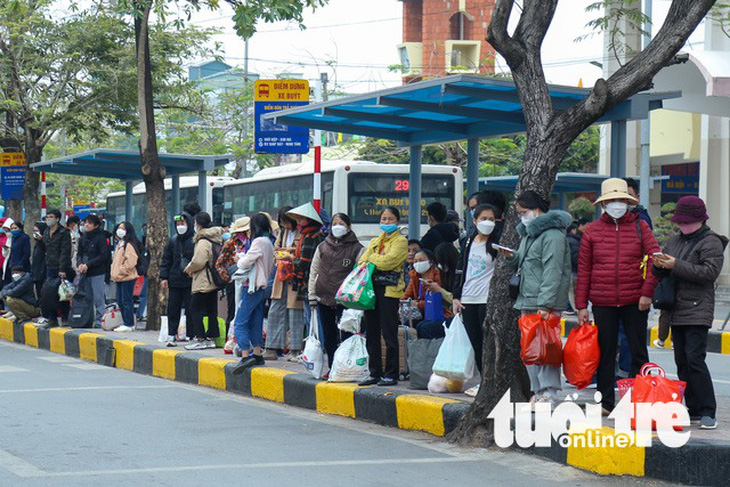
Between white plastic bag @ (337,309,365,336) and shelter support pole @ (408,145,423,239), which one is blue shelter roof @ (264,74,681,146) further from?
white plastic bag @ (337,309,365,336)

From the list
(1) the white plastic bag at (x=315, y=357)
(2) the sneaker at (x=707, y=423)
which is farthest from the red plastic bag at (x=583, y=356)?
(1) the white plastic bag at (x=315, y=357)

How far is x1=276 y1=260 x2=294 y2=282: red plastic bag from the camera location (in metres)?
10.7

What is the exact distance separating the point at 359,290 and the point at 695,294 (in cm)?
301

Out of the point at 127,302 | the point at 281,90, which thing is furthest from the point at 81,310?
the point at 281,90

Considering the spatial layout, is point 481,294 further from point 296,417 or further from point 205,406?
point 205,406

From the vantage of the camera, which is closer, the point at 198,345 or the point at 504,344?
the point at 504,344

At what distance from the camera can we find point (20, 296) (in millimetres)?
16750

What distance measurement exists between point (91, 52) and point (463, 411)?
15.6 m

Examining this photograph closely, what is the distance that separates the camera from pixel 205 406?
31.9 feet

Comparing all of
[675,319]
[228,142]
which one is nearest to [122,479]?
[675,319]

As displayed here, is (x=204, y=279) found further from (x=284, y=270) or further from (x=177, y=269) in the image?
(x=284, y=270)

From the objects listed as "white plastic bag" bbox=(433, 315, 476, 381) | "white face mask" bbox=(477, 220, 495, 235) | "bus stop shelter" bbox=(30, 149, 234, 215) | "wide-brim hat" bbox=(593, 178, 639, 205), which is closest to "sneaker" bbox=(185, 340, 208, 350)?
"bus stop shelter" bbox=(30, 149, 234, 215)

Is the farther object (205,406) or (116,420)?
(205,406)

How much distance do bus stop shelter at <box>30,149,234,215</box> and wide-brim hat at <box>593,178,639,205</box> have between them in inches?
364
